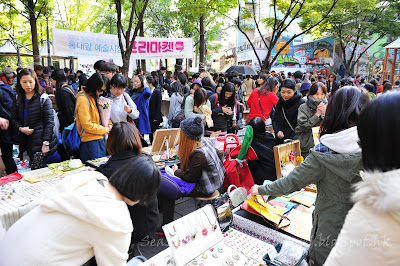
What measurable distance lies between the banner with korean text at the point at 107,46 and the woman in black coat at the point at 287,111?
20.9ft

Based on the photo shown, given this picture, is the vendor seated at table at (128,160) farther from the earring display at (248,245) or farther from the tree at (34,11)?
the tree at (34,11)

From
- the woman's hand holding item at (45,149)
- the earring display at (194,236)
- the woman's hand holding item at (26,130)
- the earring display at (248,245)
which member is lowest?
the earring display at (248,245)

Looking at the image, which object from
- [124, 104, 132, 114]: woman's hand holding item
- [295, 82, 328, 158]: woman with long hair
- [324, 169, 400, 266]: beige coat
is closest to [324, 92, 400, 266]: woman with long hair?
[324, 169, 400, 266]: beige coat

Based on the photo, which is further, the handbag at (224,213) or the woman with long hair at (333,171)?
the handbag at (224,213)

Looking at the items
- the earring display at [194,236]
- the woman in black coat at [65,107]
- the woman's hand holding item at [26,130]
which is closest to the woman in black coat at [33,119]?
the woman's hand holding item at [26,130]

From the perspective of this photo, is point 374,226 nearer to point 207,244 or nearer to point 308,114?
point 207,244

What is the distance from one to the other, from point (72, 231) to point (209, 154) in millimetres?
1845

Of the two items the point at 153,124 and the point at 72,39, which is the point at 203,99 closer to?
the point at 153,124

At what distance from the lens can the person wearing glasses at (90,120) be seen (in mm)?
3361

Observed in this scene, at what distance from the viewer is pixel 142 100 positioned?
5.20 meters

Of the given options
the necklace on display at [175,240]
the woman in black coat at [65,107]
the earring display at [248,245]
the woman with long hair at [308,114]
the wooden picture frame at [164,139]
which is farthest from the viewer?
the woman in black coat at [65,107]

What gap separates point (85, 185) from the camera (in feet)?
4.79

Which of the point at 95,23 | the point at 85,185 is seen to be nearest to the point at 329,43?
the point at 95,23

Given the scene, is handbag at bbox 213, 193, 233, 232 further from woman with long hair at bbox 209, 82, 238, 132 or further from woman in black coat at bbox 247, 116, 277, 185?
woman with long hair at bbox 209, 82, 238, 132
